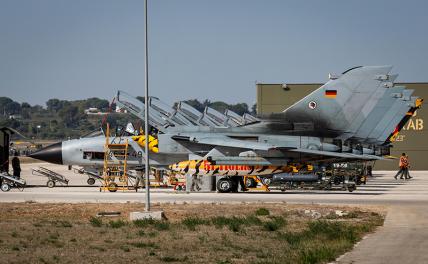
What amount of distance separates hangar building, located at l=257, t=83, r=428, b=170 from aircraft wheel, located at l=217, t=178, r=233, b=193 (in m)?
33.4

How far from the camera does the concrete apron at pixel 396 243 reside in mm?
15438

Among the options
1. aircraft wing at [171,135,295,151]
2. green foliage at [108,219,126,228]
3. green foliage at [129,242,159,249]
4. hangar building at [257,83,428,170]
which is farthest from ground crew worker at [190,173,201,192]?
hangar building at [257,83,428,170]

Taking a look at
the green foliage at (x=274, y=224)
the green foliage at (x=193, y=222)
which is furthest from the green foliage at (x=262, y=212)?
the green foliage at (x=193, y=222)

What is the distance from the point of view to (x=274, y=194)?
35.5 m

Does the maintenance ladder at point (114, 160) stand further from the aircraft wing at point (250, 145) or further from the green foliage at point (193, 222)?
the green foliage at point (193, 222)

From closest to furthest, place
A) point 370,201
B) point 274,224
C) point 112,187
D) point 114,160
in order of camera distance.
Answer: point 274,224 < point 370,201 < point 112,187 < point 114,160

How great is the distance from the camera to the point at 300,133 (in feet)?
121

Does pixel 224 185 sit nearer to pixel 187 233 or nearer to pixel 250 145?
pixel 250 145

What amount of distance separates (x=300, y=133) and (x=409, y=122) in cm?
3568

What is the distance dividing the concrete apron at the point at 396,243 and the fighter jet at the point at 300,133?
37.0 feet

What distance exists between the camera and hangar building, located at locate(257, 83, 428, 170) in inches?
2744

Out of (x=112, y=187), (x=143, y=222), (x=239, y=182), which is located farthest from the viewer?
(x=112, y=187)

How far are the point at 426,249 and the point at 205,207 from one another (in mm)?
11438

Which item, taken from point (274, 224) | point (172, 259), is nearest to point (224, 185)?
point (274, 224)
